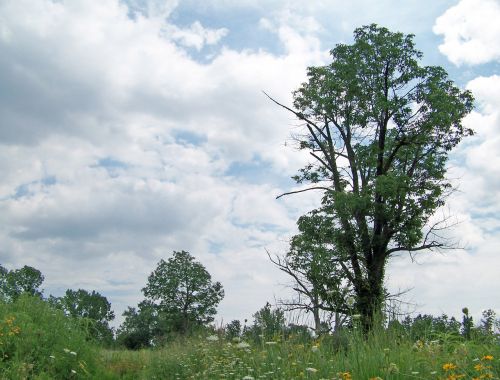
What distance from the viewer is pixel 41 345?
9.85m

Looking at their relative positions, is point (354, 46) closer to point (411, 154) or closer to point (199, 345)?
point (411, 154)

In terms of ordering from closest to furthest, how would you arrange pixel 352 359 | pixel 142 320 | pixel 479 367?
pixel 479 367 → pixel 352 359 → pixel 142 320

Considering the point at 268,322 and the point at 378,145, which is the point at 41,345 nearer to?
the point at 268,322

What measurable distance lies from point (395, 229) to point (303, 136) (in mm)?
6653

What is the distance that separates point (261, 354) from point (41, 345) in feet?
15.3

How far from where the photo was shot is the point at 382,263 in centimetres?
2228

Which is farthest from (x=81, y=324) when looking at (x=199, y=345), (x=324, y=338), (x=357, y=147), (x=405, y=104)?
(x=405, y=104)

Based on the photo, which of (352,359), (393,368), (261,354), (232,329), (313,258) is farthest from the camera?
(313,258)

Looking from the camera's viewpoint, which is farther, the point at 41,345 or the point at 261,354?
the point at 41,345

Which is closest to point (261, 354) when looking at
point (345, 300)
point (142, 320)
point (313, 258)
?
point (345, 300)

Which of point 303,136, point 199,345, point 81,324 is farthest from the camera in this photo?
point 303,136

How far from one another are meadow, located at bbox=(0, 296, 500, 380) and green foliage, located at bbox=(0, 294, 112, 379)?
0.06ft

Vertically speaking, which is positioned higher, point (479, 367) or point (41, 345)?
point (41, 345)

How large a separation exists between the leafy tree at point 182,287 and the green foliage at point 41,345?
38.9 meters
